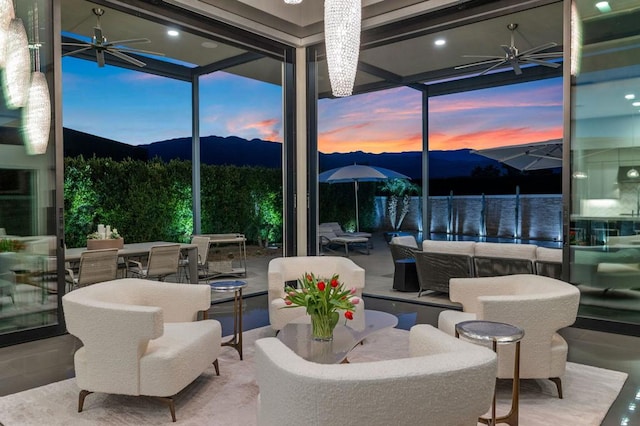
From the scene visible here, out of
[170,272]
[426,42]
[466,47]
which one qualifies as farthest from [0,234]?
[466,47]

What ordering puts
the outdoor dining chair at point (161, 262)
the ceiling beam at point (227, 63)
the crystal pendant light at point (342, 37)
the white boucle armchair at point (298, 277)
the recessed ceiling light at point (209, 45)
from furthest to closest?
the ceiling beam at point (227, 63) → the recessed ceiling light at point (209, 45) → the outdoor dining chair at point (161, 262) → the white boucle armchair at point (298, 277) → the crystal pendant light at point (342, 37)

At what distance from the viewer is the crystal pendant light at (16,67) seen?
356 centimetres

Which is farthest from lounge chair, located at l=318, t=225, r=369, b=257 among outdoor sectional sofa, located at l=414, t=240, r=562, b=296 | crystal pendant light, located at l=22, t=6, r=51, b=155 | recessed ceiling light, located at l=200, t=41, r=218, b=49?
crystal pendant light, located at l=22, t=6, r=51, b=155

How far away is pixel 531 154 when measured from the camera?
335 inches

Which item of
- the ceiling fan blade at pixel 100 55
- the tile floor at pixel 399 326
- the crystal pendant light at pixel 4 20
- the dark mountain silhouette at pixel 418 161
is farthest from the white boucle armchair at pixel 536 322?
the dark mountain silhouette at pixel 418 161

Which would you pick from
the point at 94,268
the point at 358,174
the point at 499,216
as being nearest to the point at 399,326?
the point at 94,268

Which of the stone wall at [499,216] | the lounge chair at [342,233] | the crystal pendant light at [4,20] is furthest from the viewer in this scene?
the stone wall at [499,216]

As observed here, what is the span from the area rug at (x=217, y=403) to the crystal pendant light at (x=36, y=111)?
2336 mm

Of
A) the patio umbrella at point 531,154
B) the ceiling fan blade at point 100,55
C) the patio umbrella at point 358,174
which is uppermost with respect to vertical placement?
the ceiling fan blade at point 100,55

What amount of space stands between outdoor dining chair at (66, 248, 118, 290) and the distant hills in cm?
311

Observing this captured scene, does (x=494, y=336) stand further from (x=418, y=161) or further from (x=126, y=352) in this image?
(x=418, y=161)

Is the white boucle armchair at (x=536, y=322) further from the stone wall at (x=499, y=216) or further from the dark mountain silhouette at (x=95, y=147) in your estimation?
the stone wall at (x=499, y=216)

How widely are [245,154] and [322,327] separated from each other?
26.9 ft

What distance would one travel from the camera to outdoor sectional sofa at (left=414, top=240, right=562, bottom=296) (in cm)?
525
